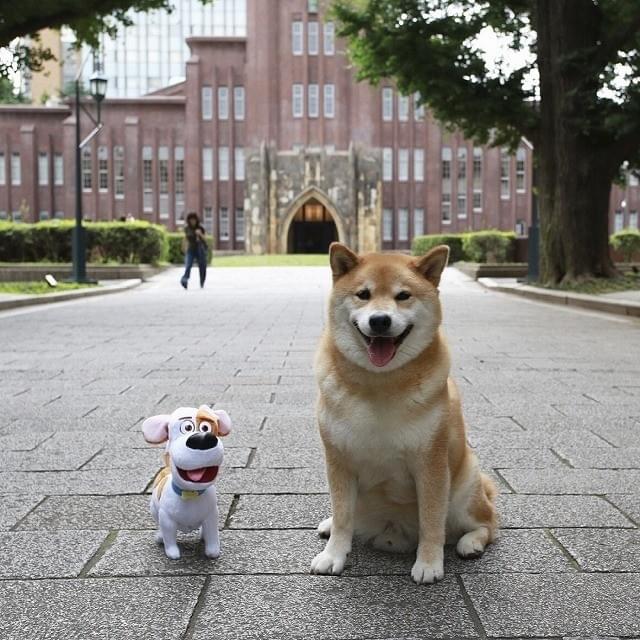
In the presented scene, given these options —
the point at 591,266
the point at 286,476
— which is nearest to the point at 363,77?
the point at 591,266

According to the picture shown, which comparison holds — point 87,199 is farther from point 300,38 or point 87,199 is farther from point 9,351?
point 9,351

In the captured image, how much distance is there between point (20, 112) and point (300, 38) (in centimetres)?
2209

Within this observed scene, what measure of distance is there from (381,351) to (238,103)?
63.1m

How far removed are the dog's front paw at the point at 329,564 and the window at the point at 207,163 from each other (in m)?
61.9

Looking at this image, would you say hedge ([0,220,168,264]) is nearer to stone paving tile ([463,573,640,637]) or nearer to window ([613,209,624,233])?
stone paving tile ([463,573,640,637])

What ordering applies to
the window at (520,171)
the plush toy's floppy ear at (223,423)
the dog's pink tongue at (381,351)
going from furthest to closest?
the window at (520,171) → the plush toy's floppy ear at (223,423) → the dog's pink tongue at (381,351)

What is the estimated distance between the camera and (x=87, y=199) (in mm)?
64188

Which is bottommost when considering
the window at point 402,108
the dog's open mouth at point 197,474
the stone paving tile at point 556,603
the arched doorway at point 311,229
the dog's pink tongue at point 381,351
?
the stone paving tile at point 556,603

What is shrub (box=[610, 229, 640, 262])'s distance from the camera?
3200cm

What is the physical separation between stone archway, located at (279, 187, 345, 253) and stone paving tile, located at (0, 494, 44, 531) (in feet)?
188

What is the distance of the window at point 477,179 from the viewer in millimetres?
63969

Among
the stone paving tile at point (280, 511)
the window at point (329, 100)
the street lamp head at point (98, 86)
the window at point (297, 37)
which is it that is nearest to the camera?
the stone paving tile at point (280, 511)

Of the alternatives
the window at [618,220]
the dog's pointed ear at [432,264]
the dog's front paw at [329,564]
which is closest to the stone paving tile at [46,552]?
the dog's front paw at [329,564]

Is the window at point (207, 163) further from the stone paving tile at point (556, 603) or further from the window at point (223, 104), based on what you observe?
the stone paving tile at point (556, 603)
